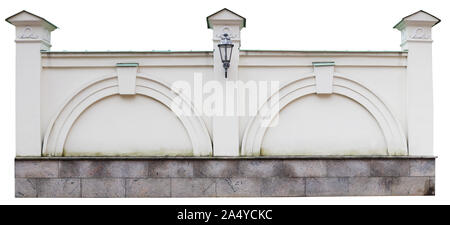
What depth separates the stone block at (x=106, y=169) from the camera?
37.4 ft

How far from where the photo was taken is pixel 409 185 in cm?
1152

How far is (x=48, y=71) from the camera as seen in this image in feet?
38.1

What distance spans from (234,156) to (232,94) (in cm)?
136

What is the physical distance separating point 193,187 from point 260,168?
152 cm

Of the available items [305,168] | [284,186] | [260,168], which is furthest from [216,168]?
[305,168]

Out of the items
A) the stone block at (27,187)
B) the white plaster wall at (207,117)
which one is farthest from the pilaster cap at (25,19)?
the stone block at (27,187)

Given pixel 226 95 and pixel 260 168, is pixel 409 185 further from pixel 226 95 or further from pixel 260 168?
pixel 226 95

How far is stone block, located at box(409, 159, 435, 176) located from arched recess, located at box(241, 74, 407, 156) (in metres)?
0.32

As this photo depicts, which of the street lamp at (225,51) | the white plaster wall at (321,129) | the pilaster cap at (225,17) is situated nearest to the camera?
the street lamp at (225,51)

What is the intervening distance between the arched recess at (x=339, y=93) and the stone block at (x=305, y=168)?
2.46ft

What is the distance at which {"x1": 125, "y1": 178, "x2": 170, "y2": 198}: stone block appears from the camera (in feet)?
37.4

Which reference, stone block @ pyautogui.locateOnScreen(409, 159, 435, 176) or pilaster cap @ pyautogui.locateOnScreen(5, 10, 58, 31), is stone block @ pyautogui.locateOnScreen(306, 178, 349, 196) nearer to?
stone block @ pyautogui.locateOnScreen(409, 159, 435, 176)

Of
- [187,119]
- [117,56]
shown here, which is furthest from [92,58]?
[187,119]

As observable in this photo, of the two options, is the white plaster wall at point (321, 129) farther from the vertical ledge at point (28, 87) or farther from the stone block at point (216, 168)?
the vertical ledge at point (28, 87)
